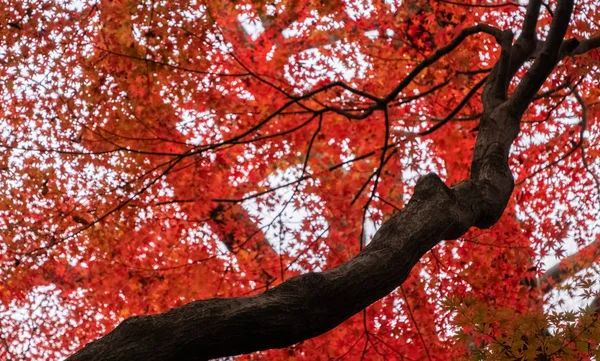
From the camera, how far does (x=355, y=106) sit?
32.6ft

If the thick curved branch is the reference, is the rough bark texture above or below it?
below

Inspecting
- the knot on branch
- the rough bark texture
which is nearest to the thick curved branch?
the rough bark texture

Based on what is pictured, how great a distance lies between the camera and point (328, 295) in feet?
11.2

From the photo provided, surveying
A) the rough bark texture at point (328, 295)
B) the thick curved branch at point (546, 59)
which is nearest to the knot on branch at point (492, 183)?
the rough bark texture at point (328, 295)

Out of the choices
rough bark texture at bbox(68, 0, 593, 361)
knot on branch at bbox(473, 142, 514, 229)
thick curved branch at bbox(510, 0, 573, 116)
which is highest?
thick curved branch at bbox(510, 0, 573, 116)

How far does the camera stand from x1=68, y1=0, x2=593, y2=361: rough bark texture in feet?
10.00

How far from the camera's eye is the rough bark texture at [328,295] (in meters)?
3.05

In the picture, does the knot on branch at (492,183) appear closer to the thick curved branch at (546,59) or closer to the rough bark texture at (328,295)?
the rough bark texture at (328,295)

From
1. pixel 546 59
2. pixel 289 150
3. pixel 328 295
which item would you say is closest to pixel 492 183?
pixel 546 59

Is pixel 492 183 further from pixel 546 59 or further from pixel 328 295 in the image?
pixel 328 295

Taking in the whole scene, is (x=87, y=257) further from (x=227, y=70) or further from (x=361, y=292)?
(x=361, y=292)

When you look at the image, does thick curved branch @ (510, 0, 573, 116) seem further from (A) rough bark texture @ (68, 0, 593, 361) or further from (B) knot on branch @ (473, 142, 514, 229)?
(B) knot on branch @ (473, 142, 514, 229)

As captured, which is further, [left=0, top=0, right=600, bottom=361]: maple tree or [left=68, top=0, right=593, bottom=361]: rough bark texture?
[left=0, top=0, right=600, bottom=361]: maple tree

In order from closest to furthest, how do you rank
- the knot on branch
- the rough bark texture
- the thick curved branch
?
the rough bark texture < the knot on branch < the thick curved branch
